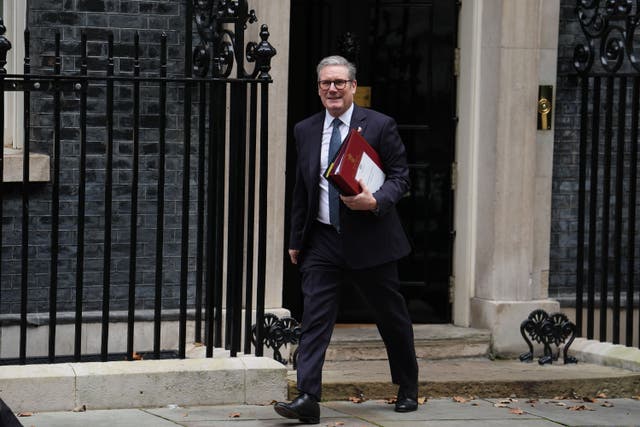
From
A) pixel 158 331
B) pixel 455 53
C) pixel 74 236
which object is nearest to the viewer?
pixel 158 331

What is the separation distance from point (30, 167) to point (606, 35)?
12.6ft

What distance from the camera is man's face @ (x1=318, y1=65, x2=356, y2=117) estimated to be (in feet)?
24.6

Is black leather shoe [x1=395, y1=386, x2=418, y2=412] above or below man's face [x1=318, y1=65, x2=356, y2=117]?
below

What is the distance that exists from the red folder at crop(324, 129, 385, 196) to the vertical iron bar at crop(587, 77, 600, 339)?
8.22ft

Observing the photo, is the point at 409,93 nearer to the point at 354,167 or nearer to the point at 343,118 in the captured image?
the point at 343,118

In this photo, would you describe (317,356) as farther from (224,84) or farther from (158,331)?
(224,84)

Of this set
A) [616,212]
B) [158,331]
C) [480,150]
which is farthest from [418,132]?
[158,331]

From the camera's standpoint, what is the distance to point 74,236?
8914 millimetres

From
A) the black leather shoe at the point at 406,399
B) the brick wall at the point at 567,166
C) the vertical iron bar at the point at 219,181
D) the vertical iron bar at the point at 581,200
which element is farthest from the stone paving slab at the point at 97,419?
the brick wall at the point at 567,166

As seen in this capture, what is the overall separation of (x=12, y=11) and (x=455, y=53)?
3.05m

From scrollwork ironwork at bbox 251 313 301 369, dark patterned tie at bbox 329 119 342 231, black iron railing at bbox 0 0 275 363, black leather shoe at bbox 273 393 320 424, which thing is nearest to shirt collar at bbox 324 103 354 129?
dark patterned tie at bbox 329 119 342 231

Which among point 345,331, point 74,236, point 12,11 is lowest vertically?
point 345,331

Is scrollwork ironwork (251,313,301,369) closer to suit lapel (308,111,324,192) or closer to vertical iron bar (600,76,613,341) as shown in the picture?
suit lapel (308,111,324,192)

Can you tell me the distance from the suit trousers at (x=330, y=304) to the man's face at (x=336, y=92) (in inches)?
24.1
